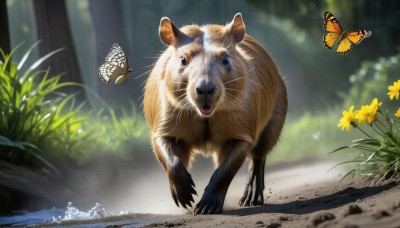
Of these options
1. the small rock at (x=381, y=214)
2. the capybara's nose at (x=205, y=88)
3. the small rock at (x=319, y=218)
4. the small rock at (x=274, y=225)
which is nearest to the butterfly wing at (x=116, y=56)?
the capybara's nose at (x=205, y=88)

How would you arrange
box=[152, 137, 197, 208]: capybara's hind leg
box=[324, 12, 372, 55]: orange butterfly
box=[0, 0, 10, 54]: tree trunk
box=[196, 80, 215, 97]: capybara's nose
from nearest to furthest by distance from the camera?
box=[196, 80, 215, 97]: capybara's nose, box=[152, 137, 197, 208]: capybara's hind leg, box=[324, 12, 372, 55]: orange butterfly, box=[0, 0, 10, 54]: tree trunk

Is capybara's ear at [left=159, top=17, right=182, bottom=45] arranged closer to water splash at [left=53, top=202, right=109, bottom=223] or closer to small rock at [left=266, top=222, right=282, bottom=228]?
water splash at [left=53, top=202, right=109, bottom=223]

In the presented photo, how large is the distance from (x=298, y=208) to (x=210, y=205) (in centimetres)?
65

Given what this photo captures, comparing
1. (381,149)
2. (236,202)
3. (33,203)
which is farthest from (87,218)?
(381,149)

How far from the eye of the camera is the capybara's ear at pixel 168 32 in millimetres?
6621

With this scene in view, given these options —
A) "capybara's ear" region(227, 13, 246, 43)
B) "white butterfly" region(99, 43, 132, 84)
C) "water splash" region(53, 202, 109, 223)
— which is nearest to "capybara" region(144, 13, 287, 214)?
"capybara's ear" region(227, 13, 246, 43)

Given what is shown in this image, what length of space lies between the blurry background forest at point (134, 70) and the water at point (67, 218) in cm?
25

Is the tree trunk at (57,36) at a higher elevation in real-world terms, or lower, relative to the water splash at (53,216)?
higher

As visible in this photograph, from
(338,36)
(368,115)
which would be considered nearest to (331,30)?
(338,36)

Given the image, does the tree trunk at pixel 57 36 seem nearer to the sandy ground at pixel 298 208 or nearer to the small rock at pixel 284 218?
the sandy ground at pixel 298 208

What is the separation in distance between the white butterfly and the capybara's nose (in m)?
1.29

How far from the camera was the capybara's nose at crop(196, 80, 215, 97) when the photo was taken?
236 inches

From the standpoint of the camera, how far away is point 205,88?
5992 millimetres

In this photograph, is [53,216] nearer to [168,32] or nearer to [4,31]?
[168,32]
